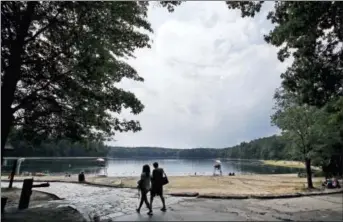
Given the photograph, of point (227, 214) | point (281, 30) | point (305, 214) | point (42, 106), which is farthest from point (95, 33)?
point (305, 214)

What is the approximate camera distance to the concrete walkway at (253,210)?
11.9m

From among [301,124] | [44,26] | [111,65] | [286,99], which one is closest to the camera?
[44,26]

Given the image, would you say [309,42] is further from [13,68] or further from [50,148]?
[50,148]

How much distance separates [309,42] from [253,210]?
19.3 feet

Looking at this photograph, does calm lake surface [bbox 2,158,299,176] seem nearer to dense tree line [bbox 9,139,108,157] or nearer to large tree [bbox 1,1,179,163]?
dense tree line [bbox 9,139,108,157]

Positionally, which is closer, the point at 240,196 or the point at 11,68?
the point at 11,68

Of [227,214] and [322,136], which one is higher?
[322,136]

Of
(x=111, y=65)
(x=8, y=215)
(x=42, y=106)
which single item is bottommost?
(x=8, y=215)

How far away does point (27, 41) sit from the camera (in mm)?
9766

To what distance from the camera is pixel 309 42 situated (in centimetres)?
1260

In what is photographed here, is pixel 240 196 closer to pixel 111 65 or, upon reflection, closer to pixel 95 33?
pixel 111 65

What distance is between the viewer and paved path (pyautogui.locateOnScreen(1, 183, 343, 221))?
39.2 ft

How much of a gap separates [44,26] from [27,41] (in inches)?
26.6

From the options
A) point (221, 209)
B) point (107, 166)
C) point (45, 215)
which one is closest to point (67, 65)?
point (45, 215)
